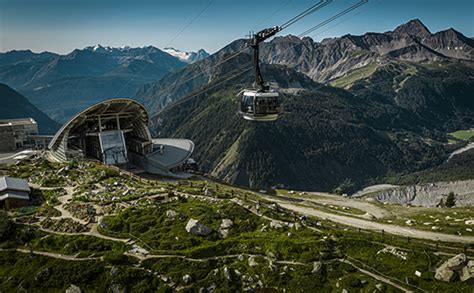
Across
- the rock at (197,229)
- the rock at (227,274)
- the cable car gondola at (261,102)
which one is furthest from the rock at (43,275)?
the cable car gondola at (261,102)

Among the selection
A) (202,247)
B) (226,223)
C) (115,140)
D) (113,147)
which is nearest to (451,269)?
(226,223)

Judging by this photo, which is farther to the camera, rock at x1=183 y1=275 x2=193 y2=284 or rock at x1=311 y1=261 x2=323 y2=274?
rock at x1=311 y1=261 x2=323 y2=274

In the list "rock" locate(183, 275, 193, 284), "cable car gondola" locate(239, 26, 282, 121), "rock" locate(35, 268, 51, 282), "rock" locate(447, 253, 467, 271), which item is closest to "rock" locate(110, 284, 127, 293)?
"rock" locate(183, 275, 193, 284)

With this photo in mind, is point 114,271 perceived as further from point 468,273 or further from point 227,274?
point 468,273

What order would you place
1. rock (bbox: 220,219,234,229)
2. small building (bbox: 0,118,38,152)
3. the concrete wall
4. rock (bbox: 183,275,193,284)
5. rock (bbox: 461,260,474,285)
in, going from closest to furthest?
rock (bbox: 461,260,474,285), rock (bbox: 183,275,193,284), rock (bbox: 220,219,234,229), the concrete wall, small building (bbox: 0,118,38,152)

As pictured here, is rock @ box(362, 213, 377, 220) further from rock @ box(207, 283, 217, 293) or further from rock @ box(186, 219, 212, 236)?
rock @ box(207, 283, 217, 293)

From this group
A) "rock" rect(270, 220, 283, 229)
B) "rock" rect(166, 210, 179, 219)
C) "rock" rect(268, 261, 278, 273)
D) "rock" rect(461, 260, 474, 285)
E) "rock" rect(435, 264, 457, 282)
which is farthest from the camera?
"rock" rect(166, 210, 179, 219)

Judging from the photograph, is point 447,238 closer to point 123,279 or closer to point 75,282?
point 123,279

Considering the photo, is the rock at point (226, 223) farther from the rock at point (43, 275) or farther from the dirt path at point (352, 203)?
the dirt path at point (352, 203)
